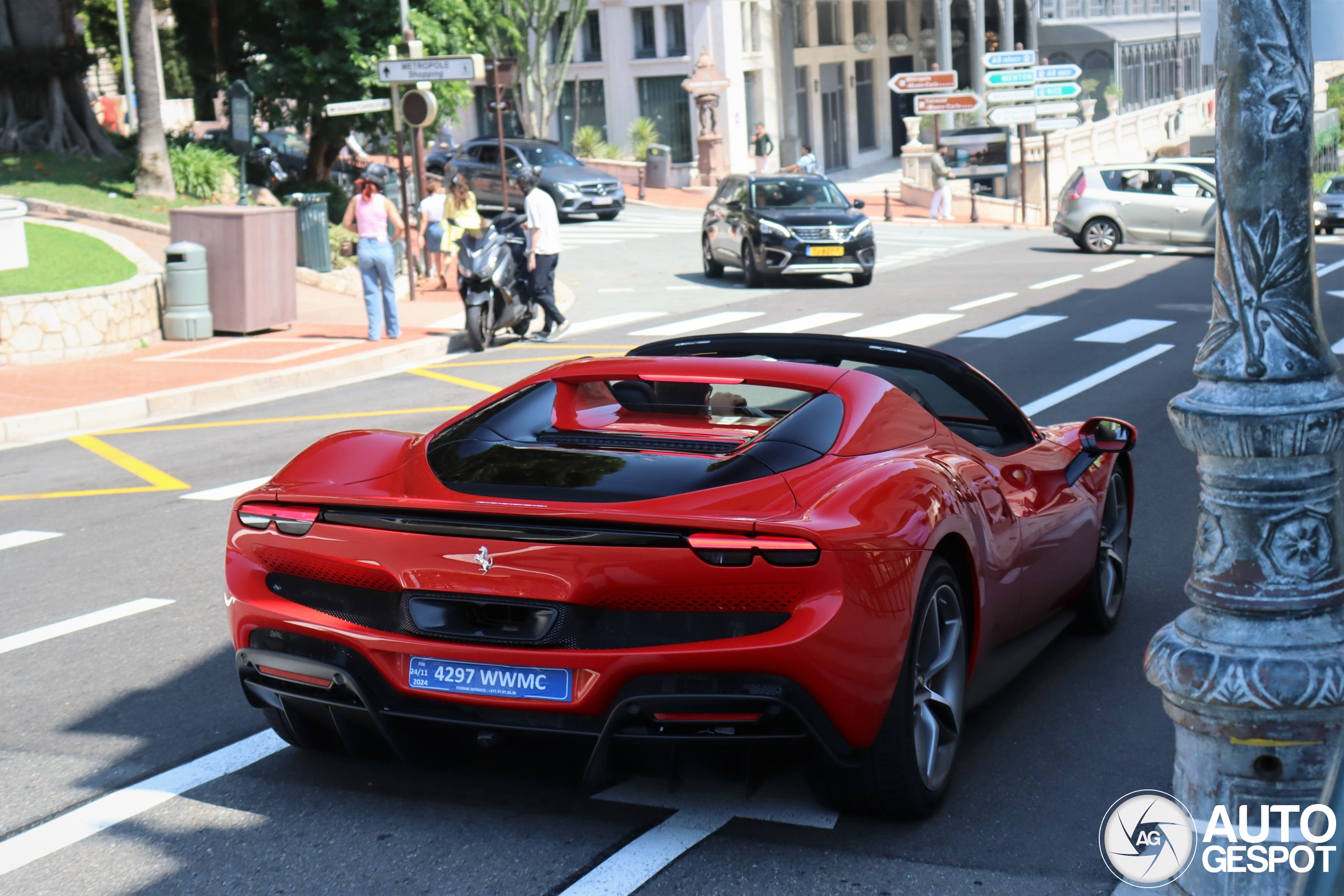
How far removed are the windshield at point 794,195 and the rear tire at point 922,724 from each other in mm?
20225

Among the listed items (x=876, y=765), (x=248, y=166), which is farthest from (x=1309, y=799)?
(x=248, y=166)

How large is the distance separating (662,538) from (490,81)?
24.5m

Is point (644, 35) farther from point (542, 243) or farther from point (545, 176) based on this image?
point (542, 243)

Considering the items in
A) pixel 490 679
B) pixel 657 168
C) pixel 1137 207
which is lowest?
pixel 490 679

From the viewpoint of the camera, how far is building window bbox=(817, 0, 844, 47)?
60.1m

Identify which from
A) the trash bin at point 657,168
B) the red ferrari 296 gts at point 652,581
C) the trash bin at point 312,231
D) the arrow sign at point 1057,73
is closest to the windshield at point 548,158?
the trash bin at point 657,168

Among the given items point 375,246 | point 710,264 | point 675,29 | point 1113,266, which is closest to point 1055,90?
point 675,29

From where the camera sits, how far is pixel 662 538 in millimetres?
3965

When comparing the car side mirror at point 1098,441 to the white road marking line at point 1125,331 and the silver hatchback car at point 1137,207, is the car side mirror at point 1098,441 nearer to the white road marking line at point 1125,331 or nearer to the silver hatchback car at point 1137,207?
the white road marking line at point 1125,331

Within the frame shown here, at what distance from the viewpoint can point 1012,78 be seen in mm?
43750

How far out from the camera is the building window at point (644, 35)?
181 feet

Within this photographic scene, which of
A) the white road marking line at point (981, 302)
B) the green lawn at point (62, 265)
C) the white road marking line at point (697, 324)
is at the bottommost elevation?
the white road marking line at point (981, 302)

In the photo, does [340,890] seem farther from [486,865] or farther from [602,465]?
[602,465]

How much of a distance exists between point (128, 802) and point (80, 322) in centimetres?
1321
